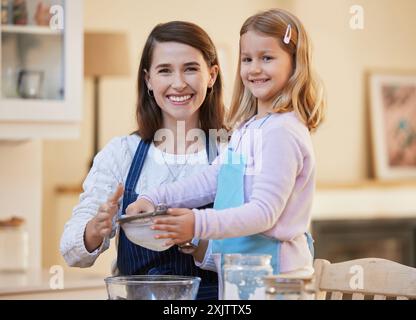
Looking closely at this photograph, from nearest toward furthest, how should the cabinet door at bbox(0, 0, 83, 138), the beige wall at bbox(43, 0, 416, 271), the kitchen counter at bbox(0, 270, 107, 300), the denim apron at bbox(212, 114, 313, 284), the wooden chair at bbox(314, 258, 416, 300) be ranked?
the denim apron at bbox(212, 114, 313, 284)
the wooden chair at bbox(314, 258, 416, 300)
the kitchen counter at bbox(0, 270, 107, 300)
the cabinet door at bbox(0, 0, 83, 138)
the beige wall at bbox(43, 0, 416, 271)

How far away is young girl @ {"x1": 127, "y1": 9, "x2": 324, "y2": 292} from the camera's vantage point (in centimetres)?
108

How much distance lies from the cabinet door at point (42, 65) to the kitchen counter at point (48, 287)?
468 mm

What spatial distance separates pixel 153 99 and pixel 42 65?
4.56ft

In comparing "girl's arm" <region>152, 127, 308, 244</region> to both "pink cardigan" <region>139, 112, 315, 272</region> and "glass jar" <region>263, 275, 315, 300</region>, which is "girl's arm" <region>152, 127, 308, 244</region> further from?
"glass jar" <region>263, 275, 315, 300</region>

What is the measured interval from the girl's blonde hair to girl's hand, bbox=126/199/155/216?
20cm

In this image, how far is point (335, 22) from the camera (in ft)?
15.7

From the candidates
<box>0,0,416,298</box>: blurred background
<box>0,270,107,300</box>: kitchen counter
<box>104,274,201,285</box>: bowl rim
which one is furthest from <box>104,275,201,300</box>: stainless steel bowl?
<box>0,0,416,298</box>: blurred background

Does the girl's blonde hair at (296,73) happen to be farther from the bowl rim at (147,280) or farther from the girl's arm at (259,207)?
the bowl rim at (147,280)

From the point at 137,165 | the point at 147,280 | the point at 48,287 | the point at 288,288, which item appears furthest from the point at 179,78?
the point at 48,287

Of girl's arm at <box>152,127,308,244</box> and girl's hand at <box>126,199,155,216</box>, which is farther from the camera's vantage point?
girl's hand at <box>126,199,155,216</box>

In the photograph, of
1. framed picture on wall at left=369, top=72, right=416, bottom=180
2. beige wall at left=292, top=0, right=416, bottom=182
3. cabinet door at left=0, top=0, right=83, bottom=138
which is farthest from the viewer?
framed picture on wall at left=369, top=72, right=416, bottom=180

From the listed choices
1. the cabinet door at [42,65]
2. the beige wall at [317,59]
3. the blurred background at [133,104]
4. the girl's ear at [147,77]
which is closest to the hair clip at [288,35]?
the girl's ear at [147,77]

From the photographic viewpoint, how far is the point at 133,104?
164 inches

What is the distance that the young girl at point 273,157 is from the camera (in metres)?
1.08
